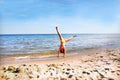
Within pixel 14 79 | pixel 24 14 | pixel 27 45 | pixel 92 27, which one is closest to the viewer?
pixel 14 79

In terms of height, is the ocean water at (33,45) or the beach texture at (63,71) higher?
the ocean water at (33,45)

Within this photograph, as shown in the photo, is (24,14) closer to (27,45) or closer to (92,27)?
(92,27)

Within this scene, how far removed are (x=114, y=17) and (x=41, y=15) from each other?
1105mm

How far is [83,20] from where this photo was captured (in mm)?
3518

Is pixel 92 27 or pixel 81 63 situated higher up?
pixel 92 27

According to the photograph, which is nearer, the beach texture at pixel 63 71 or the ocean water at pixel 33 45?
the beach texture at pixel 63 71

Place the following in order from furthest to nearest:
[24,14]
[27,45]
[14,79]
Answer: [27,45] → [24,14] → [14,79]

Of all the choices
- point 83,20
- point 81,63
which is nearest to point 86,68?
point 81,63

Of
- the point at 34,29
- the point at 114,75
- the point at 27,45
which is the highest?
the point at 34,29

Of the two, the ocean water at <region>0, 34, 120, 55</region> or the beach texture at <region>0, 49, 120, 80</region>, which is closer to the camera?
the beach texture at <region>0, 49, 120, 80</region>

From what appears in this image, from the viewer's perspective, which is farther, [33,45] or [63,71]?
[33,45]

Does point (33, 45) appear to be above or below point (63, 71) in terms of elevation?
above

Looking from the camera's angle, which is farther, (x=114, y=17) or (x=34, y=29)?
(x=114, y=17)

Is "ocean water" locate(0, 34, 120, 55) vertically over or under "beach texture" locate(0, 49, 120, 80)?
over
